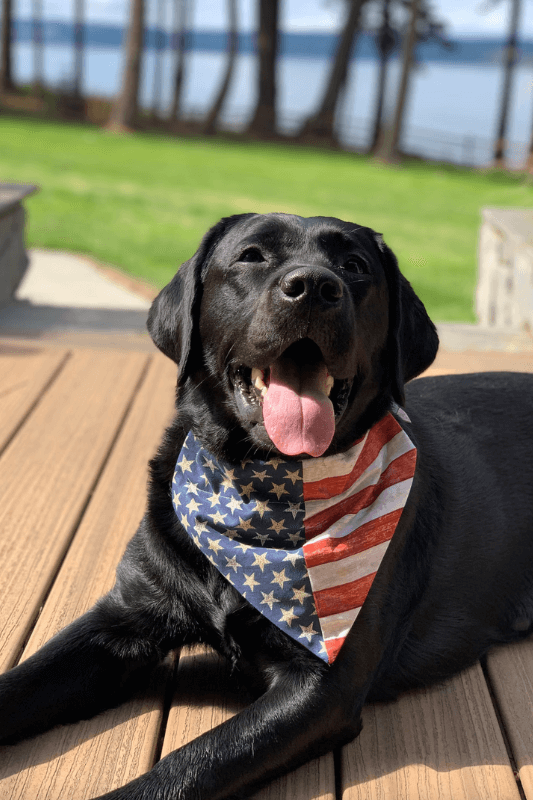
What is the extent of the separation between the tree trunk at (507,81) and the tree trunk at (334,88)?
426 cm

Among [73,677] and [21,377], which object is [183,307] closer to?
[73,677]

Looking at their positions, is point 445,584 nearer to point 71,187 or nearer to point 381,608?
point 381,608

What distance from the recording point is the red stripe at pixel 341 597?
1931 mm

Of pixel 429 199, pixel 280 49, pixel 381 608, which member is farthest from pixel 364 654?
pixel 280 49

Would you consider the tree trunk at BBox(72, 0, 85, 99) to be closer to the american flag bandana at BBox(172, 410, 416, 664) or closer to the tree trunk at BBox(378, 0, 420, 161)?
the tree trunk at BBox(378, 0, 420, 161)

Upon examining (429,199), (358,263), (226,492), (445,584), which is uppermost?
(358,263)

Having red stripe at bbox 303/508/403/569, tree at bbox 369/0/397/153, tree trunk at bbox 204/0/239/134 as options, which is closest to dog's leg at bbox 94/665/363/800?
red stripe at bbox 303/508/403/569

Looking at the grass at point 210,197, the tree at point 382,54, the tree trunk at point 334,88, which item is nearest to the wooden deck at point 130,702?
the grass at point 210,197

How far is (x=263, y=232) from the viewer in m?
2.11

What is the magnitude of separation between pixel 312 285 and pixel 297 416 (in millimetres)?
302

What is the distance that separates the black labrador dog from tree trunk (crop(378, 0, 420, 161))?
16753 millimetres

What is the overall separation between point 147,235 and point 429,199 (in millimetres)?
5508

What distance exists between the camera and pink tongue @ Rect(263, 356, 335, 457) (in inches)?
76.3

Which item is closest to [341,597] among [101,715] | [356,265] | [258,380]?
[258,380]
